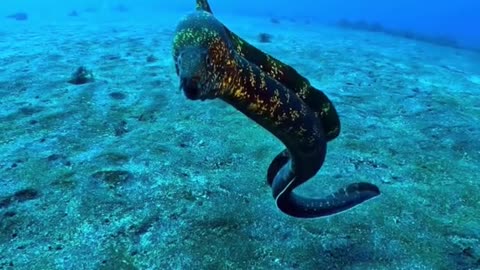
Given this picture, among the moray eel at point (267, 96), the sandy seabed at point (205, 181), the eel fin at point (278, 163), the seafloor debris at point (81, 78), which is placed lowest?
the sandy seabed at point (205, 181)

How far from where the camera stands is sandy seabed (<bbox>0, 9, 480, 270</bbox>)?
3.69m

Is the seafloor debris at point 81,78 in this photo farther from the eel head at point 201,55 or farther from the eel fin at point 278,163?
the eel head at point 201,55

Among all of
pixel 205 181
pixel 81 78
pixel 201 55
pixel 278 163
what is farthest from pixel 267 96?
pixel 81 78

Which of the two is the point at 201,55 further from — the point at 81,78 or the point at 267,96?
the point at 81,78

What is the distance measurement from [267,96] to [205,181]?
2.28 metres

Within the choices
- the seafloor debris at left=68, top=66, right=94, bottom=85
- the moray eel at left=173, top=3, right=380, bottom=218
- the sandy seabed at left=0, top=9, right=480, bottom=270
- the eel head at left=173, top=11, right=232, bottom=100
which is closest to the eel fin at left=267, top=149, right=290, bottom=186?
the moray eel at left=173, top=3, right=380, bottom=218

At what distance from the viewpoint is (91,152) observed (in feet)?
17.4

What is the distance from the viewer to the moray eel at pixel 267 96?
2.39 meters

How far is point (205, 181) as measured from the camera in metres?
4.83

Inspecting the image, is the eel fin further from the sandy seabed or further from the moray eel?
the sandy seabed

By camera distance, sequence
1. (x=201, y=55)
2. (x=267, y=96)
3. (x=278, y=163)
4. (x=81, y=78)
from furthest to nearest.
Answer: (x=81, y=78) → (x=278, y=163) → (x=267, y=96) → (x=201, y=55)

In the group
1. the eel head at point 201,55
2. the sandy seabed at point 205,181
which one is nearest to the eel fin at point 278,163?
the sandy seabed at point 205,181

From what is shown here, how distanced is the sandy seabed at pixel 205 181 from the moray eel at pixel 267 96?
443 mm

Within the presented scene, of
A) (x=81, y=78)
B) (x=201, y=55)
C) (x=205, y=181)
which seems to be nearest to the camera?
(x=201, y=55)
